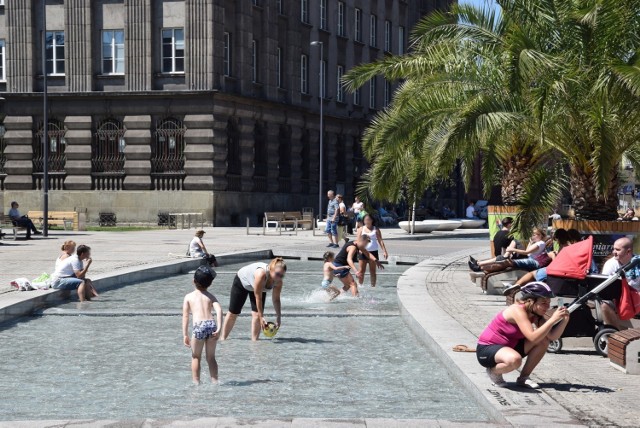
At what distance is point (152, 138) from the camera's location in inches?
1750

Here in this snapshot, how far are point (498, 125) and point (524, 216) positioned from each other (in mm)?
1930

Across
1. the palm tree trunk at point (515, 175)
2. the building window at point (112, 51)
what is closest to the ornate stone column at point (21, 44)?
the building window at point (112, 51)

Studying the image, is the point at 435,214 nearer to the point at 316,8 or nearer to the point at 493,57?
the point at 316,8

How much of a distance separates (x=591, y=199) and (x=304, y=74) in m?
37.2

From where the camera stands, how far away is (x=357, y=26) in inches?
2426

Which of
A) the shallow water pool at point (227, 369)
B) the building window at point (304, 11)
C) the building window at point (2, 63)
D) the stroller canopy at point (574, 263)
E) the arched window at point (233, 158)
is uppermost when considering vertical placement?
the building window at point (304, 11)

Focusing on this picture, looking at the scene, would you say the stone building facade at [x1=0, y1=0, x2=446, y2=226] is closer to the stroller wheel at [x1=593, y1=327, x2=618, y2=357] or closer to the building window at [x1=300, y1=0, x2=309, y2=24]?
the building window at [x1=300, y1=0, x2=309, y2=24]

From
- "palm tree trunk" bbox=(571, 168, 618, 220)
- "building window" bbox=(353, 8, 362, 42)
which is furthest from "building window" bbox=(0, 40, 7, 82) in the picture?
"palm tree trunk" bbox=(571, 168, 618, 220)

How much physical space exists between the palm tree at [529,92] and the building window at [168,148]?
2116cm

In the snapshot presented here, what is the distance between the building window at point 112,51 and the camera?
44875mm

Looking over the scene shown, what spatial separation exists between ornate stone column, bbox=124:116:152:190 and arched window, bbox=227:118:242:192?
363cm

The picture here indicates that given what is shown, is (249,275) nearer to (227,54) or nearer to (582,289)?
(582,289)

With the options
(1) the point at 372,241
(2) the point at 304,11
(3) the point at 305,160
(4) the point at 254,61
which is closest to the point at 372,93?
(2) the point at 304,11

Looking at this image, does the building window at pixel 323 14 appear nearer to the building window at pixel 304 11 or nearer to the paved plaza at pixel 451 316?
the building window at pixel 304 11
